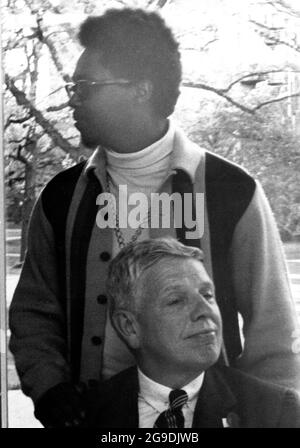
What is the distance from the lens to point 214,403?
267cm

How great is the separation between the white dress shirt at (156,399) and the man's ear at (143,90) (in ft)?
3.25

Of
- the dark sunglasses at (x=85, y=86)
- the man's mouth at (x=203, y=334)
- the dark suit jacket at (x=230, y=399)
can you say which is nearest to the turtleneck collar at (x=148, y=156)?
the dark sunglasses at (x=85, y=86)

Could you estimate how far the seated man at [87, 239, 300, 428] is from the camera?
2.62 meters

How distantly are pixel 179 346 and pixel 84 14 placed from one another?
1.25 m

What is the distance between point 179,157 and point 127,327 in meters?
0.65

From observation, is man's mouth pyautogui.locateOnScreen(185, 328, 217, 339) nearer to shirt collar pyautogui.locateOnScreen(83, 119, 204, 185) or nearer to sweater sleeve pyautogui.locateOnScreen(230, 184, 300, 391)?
sweater sleeve pyautogui.locateOnScreen(230, 184, 300, 391)

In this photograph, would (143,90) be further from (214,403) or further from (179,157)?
(214,403)

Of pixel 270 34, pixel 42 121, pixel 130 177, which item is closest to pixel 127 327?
pixel 130 177

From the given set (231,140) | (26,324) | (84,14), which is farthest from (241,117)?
(26,324)

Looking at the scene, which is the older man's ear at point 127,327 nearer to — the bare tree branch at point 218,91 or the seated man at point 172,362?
the seated man at point 172,362

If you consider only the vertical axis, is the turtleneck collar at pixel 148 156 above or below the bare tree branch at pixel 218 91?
below

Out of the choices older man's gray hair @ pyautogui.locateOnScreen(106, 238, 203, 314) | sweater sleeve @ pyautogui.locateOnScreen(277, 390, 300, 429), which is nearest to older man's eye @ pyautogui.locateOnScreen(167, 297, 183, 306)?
older man's gray hair @ pyautogui.locateOnScreen(106, 238, 203, 314)

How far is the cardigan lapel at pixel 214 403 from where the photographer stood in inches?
105
